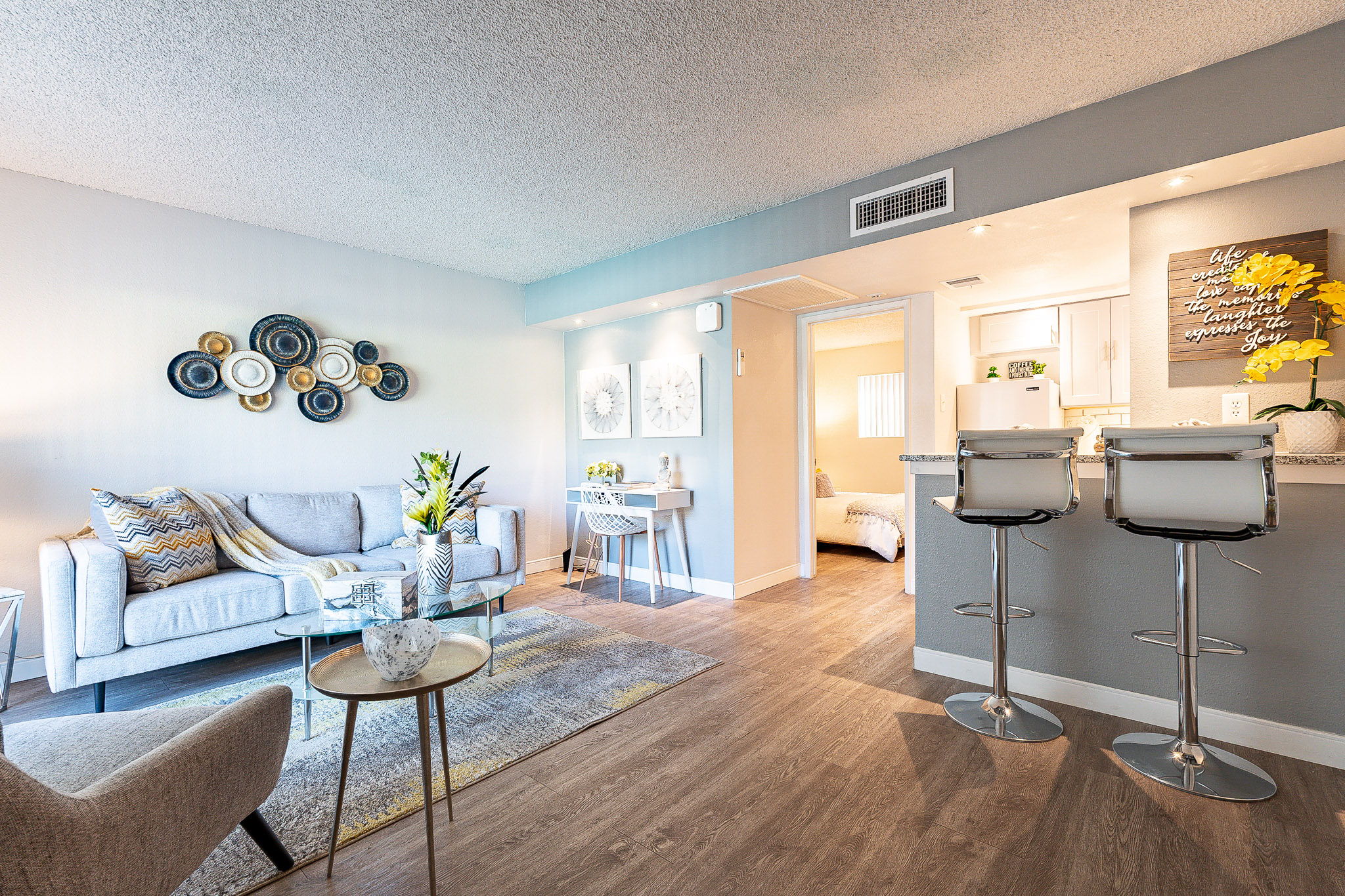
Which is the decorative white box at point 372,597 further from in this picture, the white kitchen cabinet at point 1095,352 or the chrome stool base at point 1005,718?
the white kitchen cabinet at point 1095,352

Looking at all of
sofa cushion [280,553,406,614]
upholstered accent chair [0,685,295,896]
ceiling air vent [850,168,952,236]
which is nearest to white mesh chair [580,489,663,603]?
sofa cushion [280,553,406,614]

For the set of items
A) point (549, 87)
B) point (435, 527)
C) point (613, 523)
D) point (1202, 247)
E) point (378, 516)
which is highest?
point (549, 87)

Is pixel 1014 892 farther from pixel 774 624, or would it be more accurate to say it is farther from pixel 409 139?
pixel 409 139

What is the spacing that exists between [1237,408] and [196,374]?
546 centimetres

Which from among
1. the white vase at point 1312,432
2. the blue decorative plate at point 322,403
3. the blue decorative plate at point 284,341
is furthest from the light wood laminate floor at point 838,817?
the blue decorative plate at point 284,341

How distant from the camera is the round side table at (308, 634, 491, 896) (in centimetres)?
143

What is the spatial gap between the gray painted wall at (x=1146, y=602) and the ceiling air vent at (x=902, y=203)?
1.38 meters

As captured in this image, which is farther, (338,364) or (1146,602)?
(338,364)

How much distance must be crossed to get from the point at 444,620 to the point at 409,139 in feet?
8.16

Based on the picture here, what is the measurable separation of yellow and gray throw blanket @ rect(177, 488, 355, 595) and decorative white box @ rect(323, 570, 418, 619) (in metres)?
0.68

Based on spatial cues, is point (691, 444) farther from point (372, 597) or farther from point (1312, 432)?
point (1312, 432)

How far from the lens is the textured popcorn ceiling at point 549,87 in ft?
6.91

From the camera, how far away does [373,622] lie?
2350 mm

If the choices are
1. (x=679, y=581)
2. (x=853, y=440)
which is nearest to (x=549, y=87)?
(x=679, y=581)
